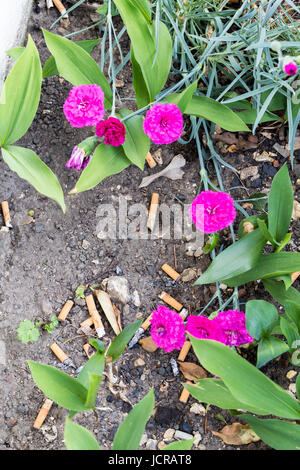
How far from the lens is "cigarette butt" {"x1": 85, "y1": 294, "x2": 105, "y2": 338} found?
1.46 m

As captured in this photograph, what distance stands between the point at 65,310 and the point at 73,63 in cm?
70

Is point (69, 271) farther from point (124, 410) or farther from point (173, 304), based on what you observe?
point (124, 410)

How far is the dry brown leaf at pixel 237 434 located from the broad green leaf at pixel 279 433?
0.13 meters

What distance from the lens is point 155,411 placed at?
141cm

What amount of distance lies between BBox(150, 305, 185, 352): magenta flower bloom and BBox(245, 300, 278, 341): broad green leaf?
174 mm

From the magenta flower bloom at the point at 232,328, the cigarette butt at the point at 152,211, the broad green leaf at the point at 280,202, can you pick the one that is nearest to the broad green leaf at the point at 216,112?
the broad green leaf at the point at 280,202

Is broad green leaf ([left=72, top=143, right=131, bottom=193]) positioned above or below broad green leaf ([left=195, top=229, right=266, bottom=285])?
above

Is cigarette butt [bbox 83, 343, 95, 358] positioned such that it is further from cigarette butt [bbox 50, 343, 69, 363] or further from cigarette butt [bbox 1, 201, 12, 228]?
cigarette butt [bbox 1, 201, 12, 228]

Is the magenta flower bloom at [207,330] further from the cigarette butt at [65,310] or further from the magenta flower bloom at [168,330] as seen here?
the cigarette butt at [65,310]

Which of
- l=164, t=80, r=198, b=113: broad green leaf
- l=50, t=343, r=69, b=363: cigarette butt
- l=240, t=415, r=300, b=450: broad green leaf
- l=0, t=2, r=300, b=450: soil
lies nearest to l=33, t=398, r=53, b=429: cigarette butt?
l=0, t=2, r=300, b=450: soil

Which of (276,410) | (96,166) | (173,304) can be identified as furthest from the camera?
(173,304)

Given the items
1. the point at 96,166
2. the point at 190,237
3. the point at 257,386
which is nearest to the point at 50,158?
the point at 96,166

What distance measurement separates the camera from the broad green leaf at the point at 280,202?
128 cm

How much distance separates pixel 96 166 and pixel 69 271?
1.16ft
